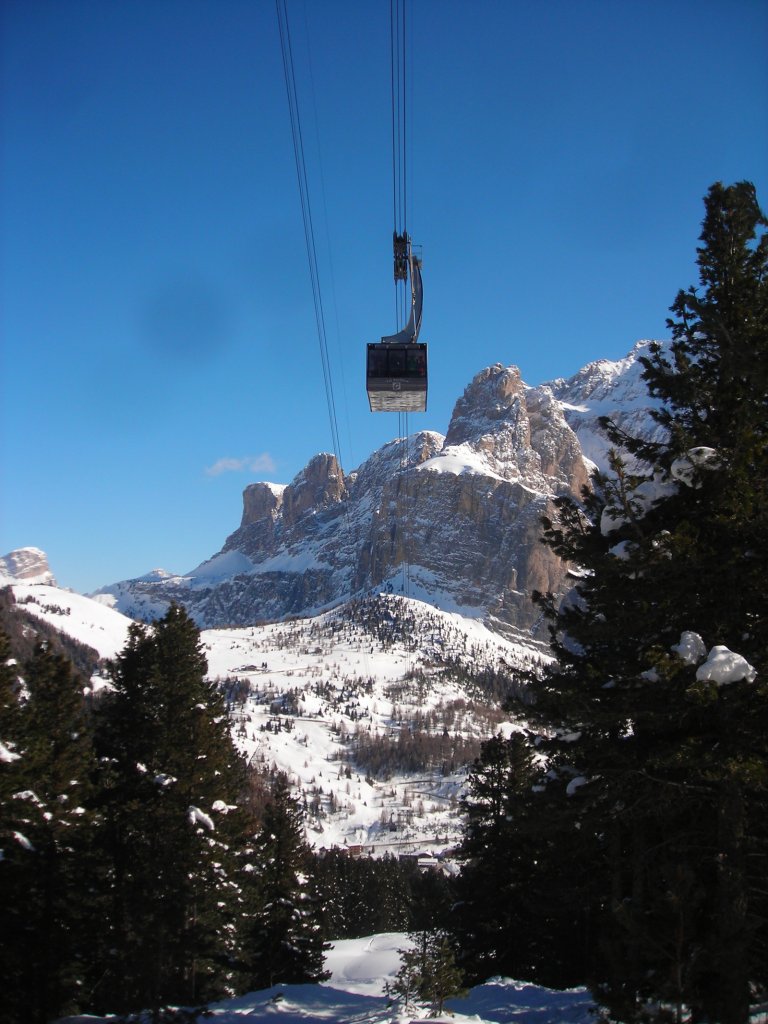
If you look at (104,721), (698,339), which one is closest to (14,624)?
(104,721)

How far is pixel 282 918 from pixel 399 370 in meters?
21.0

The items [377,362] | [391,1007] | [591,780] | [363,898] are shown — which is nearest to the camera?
[591,780]

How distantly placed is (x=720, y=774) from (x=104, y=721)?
596 inches

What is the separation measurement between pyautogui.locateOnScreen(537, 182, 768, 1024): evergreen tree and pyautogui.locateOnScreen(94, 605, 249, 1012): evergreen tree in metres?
9.46

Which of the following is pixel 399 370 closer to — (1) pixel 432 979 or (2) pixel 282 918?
Answer: (1) pixel 432 979

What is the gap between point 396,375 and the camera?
18719mm

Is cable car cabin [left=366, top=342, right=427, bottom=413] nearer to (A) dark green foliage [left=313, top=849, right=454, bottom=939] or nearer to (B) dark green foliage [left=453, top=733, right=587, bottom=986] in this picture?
(B) dark green foliage [left=453, top=733, right=587, bottom=986]

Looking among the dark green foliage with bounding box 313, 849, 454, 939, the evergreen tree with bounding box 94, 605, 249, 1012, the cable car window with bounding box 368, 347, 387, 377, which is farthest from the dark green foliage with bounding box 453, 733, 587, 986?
the dark green foliage with bounding box 313, 849, 454, 939

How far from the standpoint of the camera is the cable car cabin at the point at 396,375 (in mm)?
18625

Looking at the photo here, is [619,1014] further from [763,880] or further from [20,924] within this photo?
[20,924]

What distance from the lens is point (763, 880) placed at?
9.37 metres

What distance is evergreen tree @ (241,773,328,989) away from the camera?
2722 cm

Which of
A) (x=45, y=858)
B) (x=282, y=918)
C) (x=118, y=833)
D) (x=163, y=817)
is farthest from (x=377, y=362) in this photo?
(x=282, y=918)

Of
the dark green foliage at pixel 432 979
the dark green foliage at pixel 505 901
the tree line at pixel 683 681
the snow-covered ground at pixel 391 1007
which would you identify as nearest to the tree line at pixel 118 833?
the snow-covered ground at pixel 391 1007
